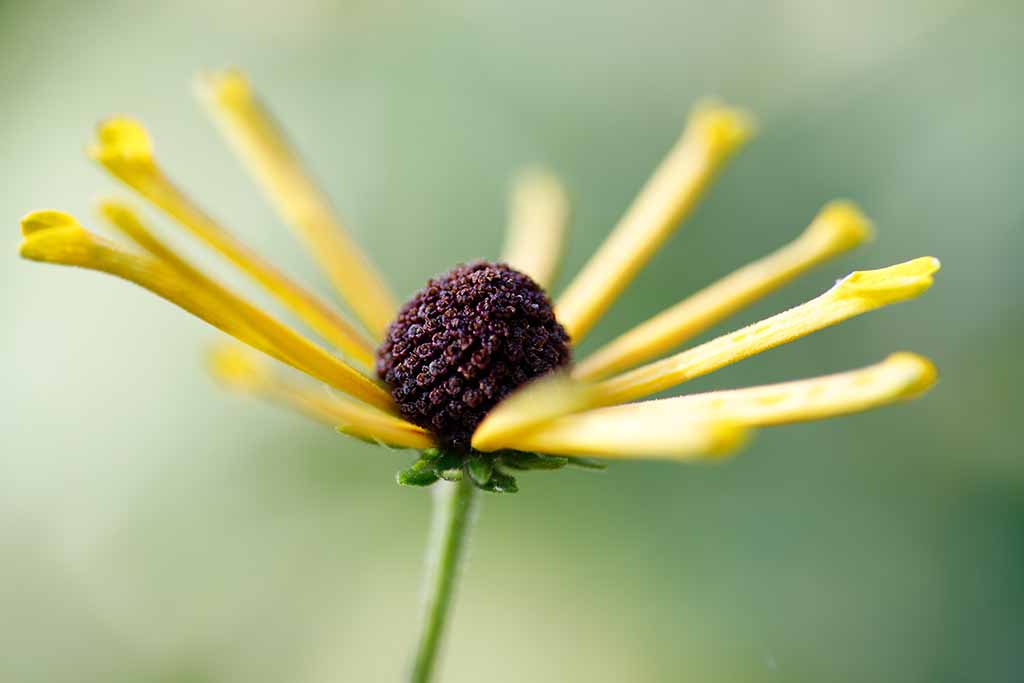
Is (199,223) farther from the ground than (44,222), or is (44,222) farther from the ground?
(199,223)

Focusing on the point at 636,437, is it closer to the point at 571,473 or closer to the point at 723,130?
the point at 723,130

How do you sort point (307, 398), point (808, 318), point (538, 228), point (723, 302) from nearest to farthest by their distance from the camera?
point (307, 398) < point (808, 318) < point (723, 302) < point (538, 228)

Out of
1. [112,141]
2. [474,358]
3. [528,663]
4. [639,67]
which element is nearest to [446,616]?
[474,358]

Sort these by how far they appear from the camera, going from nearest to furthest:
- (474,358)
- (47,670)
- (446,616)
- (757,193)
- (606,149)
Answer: (446,616) < (474,358) < (47,670) < (757,193) < (606,149)

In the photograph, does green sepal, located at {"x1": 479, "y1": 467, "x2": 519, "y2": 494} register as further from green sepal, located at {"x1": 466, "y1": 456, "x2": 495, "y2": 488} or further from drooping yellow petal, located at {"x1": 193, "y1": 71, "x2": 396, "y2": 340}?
drooping yellow petal, located at {"x1": 193, "y1": 71, "x2": 396, "y2": 340}

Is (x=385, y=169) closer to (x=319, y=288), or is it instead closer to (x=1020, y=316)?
(x=319, y=288)

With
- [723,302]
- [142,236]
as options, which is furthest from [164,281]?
[723,302]

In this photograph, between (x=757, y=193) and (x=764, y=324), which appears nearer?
(x=764, y=324)
